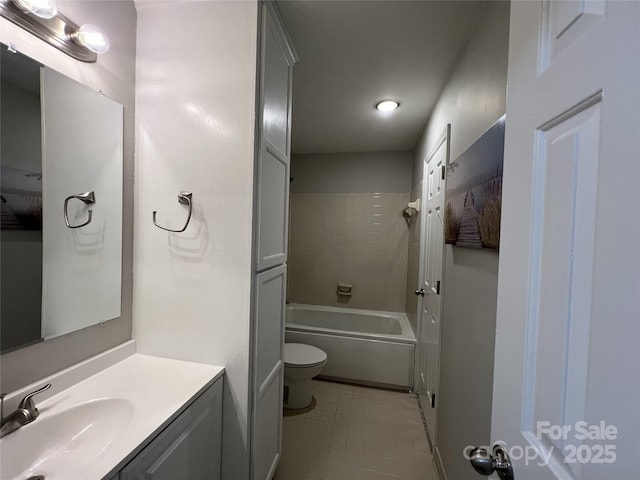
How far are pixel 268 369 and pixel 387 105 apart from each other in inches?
83.5

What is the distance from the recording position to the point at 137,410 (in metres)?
0.89

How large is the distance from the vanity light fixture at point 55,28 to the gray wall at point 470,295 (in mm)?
1561

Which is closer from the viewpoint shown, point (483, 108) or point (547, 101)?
point (547, 101)

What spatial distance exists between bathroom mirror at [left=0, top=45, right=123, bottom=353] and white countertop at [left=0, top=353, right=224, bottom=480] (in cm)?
24

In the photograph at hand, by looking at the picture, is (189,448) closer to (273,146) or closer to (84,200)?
(84,200)

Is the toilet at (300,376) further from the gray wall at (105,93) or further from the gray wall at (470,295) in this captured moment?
the gray wall at (105,93)

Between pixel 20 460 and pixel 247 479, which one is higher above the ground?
pixel 20 460

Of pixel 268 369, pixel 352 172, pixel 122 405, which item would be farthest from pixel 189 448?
pixel 352 172

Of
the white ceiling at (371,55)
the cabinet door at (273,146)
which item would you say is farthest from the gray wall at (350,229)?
the cabinet door at (273,146)

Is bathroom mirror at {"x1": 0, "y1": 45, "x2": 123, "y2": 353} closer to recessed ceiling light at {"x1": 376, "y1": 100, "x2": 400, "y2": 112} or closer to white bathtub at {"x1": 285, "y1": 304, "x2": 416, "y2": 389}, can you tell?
recessed ceiling light at {"x1": 376, "y1": 100, "x2": 400, "y2": 112}

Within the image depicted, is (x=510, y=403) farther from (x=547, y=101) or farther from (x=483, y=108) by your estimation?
(x=483, y=108)

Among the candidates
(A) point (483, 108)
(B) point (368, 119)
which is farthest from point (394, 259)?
(A) point (483, 108)

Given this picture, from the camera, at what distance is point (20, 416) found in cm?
79

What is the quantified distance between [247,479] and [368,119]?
2.68m
